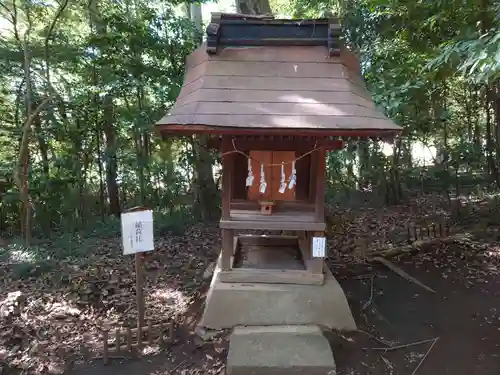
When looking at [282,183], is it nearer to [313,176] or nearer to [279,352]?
[313,176]

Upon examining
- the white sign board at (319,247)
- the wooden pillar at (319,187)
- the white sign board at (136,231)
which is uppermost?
the wooden pillar at (319,187)

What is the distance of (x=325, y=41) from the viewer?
14.3 ft

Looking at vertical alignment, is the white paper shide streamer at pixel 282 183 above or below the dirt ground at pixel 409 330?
above

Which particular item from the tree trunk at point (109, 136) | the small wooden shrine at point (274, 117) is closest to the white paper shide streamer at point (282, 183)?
the small wooden shrine at point (274, 117)

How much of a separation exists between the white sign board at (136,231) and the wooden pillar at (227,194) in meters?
0.82

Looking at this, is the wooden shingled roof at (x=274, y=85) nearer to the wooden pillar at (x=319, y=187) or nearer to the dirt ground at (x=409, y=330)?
the wooden pillar at (x=319, y=187)

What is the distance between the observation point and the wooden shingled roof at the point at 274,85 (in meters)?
3.44

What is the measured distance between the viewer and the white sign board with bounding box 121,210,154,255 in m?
3.66

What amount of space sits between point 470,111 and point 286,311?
29.3 ft

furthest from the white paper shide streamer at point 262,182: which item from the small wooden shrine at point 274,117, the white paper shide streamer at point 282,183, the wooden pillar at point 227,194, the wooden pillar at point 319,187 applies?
the wooden pillar at point 319,187

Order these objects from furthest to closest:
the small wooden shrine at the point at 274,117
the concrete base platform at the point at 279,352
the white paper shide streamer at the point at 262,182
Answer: the white paper shide streamer at the point at 262,182 < the small wooden shrine at the point at 274,117 < the concrete base platform at the point at 279,352

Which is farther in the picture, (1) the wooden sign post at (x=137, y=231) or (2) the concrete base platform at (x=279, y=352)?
(1) the wooden sign post at (x=137, y=231)

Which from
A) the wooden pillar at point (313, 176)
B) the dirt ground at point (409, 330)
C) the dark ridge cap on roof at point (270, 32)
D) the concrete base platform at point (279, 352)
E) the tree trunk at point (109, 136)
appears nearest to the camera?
the concrete base platform at point (279, 352)

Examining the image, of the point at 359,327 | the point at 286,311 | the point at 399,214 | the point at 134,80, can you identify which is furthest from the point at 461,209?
the point at 134,80
